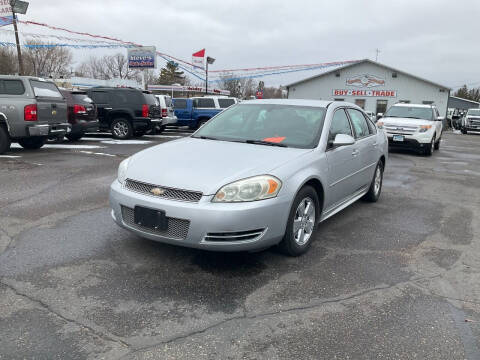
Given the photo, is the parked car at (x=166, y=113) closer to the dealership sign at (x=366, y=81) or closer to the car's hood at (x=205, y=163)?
the car's hood at (x=205, y=163)

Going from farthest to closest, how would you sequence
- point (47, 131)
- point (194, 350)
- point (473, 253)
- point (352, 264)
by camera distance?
point (47, 131)
point (473, 253)
point (352, 264)
point (194, 350)

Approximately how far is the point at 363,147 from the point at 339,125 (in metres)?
0.74

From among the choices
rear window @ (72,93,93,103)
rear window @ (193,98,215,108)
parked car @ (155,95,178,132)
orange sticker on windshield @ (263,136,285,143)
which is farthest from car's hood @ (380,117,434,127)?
rear window @ (72,93,93,103)

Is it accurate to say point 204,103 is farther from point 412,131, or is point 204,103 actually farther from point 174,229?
point 174,229

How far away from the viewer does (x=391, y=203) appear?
6.32m

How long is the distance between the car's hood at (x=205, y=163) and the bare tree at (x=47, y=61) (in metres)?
49.4

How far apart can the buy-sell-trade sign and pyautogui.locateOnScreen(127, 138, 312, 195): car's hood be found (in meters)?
28.5

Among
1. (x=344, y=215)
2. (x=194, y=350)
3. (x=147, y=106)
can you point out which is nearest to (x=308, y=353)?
(x=194, y=350)

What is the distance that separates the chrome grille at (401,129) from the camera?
1263cm

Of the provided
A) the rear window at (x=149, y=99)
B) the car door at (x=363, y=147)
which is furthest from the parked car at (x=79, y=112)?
the car door at (x=363, y=147)

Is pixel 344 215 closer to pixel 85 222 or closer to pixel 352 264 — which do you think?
pixel 352 264

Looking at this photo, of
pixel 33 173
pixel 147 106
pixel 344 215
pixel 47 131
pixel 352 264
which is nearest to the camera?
pixel 352 264

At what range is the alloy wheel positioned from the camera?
3783mm

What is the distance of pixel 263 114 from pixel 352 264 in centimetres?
207
